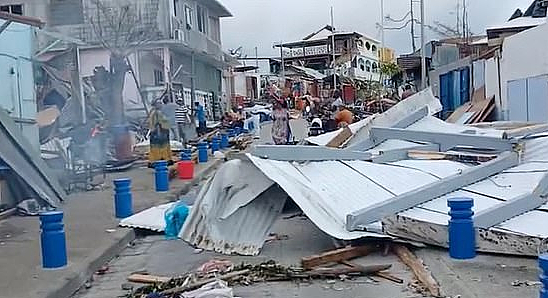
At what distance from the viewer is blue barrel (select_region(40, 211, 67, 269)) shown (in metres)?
8.39

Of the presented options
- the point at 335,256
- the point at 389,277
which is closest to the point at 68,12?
the point at 335,256

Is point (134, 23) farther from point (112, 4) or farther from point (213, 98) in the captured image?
point (213, 98)

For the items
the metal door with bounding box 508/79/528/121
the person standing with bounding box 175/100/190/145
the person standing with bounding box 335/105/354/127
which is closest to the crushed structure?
the metal door with bounding box 508/79/528/121

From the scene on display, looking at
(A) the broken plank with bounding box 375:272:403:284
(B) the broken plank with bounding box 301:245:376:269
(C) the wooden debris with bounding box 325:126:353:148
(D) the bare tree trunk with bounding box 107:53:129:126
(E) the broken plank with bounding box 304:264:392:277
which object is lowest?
(A) the broken plank with bounding box 375:272:403:284

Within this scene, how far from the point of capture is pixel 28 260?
355 inches

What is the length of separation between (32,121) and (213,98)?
30300 millimetres

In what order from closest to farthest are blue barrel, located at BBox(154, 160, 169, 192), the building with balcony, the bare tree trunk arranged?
1. blue barrel, located at BBox(154, 160, 169, 192)
2. the bare tree trunk
3. the building with balcony

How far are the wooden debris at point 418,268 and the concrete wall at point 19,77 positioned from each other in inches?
307

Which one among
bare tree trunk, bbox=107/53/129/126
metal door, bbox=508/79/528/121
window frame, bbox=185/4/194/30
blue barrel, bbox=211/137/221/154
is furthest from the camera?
window frame, bbox=185/4/194/30

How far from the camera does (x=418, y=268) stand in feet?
25.7

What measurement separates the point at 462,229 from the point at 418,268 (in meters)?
0.74

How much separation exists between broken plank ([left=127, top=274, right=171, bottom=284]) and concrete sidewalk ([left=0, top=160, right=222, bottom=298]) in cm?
54

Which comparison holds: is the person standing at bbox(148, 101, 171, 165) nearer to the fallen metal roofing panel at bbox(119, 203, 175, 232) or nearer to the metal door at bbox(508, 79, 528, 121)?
the fallen metal roofing panel at bbox(119, 203, 175, 232)

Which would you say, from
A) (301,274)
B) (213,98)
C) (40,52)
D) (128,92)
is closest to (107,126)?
(40,52)
